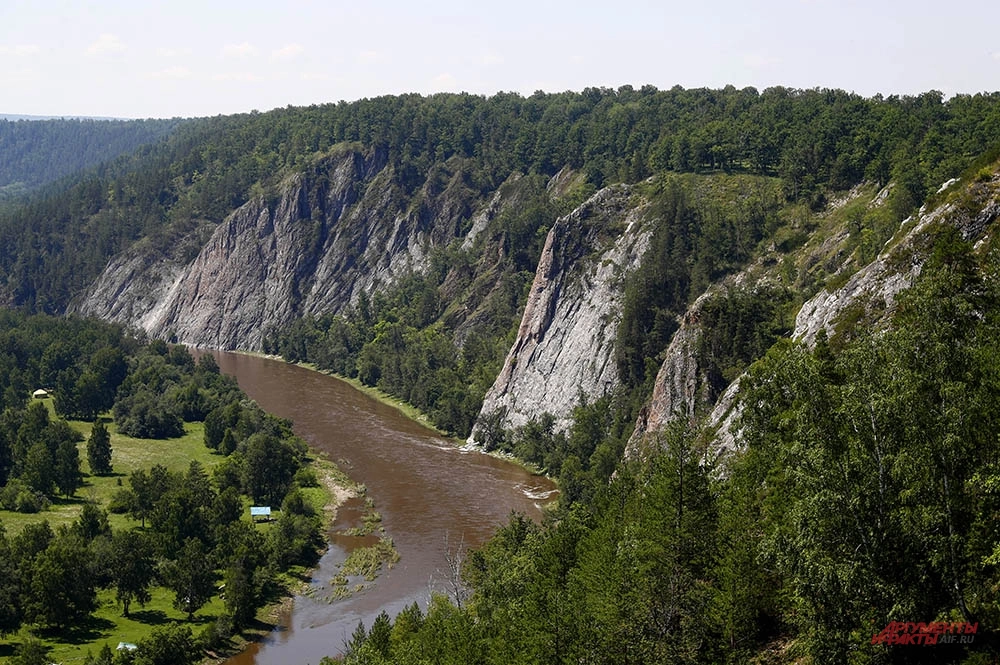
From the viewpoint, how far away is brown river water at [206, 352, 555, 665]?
67.4 metres

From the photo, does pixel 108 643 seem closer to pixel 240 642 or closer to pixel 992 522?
pixel 240 642

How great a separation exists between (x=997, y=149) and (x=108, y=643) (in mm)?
64313

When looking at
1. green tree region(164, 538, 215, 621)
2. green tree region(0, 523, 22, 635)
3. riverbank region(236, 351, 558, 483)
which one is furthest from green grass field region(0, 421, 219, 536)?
riverbank region(236, 351, 558, 483)

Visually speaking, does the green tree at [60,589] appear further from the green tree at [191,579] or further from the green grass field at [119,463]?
the green grass field at [119,463]

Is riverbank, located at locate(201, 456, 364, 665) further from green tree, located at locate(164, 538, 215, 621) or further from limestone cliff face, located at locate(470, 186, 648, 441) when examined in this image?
limestone cliff face, located at locate(470, 186, 648, 441)

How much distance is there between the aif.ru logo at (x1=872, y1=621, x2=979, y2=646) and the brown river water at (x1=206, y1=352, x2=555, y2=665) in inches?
1707

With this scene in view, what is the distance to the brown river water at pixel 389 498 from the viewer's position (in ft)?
221

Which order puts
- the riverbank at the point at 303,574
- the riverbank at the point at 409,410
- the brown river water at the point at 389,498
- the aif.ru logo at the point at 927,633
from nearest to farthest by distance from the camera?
the aif.ru logo at the point at 927,633
the riverbank at the point at 303,574
the brown river water at the point at 389,498
the riverbank at the point at 409,410

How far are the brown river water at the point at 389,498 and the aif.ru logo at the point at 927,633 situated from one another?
142ft

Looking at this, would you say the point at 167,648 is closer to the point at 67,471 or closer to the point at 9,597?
the point at 9,597

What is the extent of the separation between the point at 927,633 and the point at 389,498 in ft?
237

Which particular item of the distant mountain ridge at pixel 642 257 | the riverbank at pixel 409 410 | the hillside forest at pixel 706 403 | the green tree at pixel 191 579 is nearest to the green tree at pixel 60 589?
the hillside forest at pixel 706 403

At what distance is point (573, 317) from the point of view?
382ft

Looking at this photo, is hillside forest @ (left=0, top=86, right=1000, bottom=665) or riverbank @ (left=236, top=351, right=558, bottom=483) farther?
riverbank @ (left=236, top=351, right=558, bottom=483)
